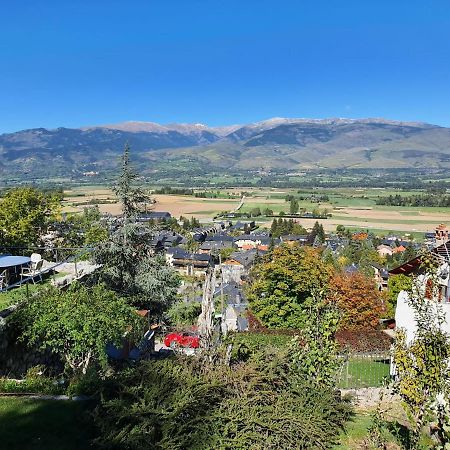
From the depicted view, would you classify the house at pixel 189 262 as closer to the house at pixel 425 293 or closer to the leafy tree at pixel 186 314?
the leafy tree at pixel 186 314

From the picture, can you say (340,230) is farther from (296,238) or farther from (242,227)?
(242,227)

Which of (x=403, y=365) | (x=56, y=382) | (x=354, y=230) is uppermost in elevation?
(x=403, y=365)

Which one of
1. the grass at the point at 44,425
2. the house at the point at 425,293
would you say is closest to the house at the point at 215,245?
the house at the point at 425,293

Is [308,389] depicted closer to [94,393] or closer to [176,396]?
[176,396]

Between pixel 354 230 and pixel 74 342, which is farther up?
pixel 74 342

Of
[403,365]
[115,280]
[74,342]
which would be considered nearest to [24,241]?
[115,280]

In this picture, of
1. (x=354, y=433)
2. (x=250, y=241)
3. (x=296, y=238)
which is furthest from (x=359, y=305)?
(x=250, y=241)

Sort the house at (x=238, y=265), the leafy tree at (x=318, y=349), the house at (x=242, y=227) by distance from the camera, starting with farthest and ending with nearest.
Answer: the house at (x=242, y=227) → the house at (x=238, y=265) → the leafy tree at (x=318, y=349)
